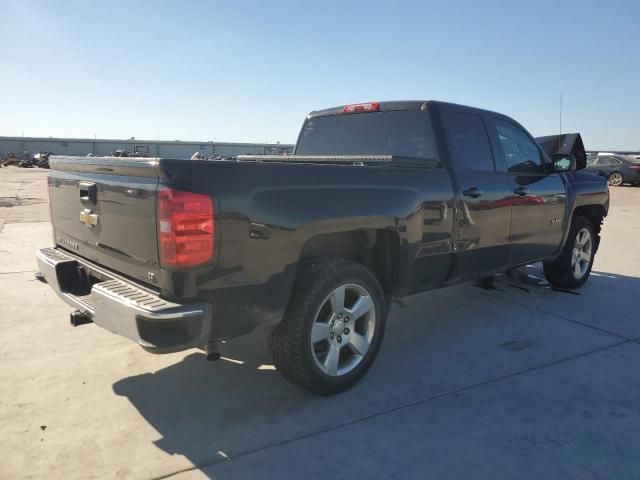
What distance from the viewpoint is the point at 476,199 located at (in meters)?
4.17

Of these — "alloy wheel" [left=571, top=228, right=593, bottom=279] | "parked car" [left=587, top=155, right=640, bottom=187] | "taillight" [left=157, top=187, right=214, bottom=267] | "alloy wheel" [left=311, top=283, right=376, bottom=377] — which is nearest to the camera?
"taillight" [left=157, top=187, right=214, bottom=267]

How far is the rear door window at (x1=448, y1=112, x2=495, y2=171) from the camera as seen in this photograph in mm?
4191

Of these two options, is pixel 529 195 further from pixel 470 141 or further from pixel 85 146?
pixel 85 146

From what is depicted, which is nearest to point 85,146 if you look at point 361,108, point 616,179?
point 616,179

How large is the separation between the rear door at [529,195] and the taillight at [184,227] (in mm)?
3131

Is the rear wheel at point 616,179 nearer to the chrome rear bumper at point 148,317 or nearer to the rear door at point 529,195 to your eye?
the rear door at point 529,195

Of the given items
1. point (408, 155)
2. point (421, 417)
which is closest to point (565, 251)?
point (408, 155)

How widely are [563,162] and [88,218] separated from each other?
15.6 ft

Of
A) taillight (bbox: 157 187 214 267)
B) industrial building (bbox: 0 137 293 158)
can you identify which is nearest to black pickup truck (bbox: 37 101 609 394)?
taillight (bbox: 157 187 214 267)

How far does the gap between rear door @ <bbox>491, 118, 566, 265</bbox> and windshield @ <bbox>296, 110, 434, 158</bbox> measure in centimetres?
91

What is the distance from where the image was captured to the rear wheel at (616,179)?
25.6 meters

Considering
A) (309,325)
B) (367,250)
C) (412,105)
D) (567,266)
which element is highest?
(412,105)

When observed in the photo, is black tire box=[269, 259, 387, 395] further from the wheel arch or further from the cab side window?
the cab side window

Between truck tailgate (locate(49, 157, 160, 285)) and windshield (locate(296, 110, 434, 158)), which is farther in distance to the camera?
windshield (locate(296, 110, 434, 158))
